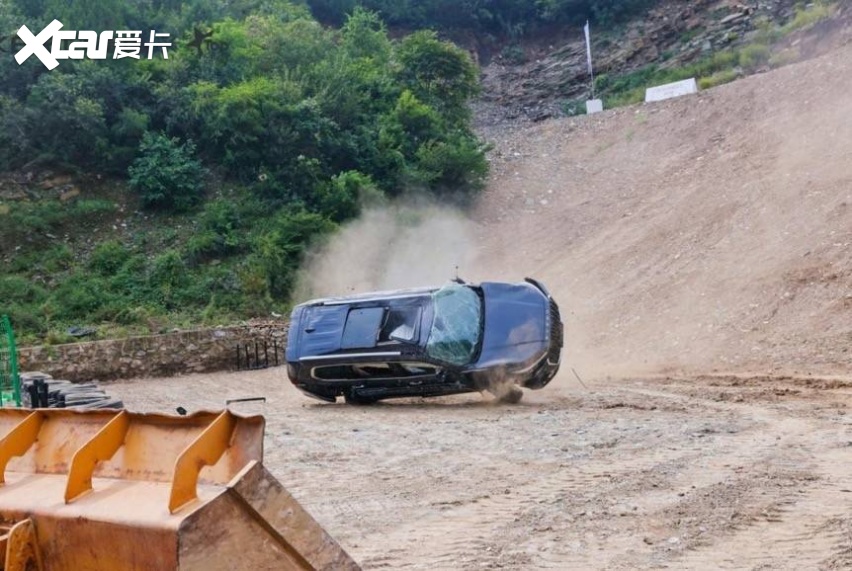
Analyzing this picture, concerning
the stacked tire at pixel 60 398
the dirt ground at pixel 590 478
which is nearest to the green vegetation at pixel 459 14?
the dirt ground at pixel 590 478

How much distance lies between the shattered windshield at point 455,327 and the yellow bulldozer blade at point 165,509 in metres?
10.2

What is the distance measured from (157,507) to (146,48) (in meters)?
37.5

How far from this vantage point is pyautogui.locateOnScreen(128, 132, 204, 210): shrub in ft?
108

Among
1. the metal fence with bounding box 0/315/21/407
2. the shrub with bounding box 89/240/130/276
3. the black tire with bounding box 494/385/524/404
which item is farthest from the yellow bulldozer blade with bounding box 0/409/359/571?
the shrub with bounding box 89/240/130/276

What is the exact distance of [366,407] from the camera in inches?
654

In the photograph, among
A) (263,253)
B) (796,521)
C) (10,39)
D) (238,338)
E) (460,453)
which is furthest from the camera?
(10,39)

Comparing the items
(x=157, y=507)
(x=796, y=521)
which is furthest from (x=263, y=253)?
(x=157, y=507)

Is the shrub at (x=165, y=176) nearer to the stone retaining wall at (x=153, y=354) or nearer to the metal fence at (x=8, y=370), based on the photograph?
the stone retaining wall at (x=153, y=354)

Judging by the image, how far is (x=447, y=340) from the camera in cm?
1527

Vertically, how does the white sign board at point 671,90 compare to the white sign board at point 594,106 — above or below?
above

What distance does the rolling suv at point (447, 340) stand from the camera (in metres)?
15.3

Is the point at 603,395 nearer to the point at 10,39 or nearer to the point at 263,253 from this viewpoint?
the point at 263,253

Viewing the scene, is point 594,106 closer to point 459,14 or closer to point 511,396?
point 459,14

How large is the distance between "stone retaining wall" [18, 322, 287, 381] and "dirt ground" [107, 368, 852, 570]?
9339 millimetres
